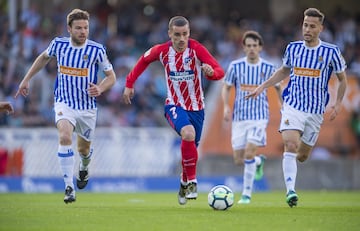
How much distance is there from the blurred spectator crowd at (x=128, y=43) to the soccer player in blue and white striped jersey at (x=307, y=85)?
12041mm

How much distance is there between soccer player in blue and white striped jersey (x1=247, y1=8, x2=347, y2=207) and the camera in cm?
1310

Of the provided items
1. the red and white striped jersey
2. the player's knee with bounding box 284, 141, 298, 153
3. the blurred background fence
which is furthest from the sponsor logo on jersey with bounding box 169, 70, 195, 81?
the blurred background fence

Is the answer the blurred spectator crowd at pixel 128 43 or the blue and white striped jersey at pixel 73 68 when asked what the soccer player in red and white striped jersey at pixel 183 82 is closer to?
the blue and white striped jersey at pixel 73 68

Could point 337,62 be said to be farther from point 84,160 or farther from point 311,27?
point 84,160

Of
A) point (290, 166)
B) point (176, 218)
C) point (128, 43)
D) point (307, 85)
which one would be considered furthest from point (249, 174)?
point (128, 43)

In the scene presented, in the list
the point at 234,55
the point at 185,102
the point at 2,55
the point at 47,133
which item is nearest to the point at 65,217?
the point at 185,102

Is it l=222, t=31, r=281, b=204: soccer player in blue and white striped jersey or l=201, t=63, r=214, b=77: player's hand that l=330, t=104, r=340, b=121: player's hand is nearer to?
l=201, t=63, r=214, b=77: player's hand

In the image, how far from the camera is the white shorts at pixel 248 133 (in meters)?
15.9

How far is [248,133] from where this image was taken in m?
16.1

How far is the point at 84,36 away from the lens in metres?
13.3

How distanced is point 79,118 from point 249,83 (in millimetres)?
3703

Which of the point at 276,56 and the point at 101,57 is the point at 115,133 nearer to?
the point at 276,56

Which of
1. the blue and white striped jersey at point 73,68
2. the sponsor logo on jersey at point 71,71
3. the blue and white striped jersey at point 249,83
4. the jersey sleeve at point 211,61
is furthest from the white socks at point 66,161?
the blue and white striped jersey at point 249,83

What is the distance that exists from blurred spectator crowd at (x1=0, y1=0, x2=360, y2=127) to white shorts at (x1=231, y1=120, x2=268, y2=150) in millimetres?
9098
